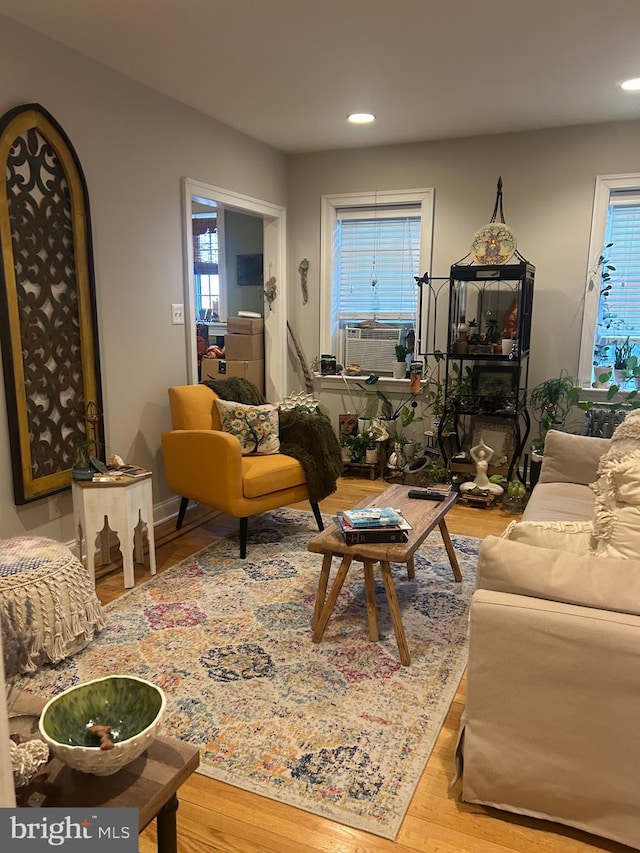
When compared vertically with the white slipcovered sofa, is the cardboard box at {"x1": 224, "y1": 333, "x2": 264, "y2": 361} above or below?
above

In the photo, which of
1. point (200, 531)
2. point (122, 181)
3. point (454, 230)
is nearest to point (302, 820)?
point (200, 531)

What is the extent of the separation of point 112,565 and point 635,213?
4.02 metres

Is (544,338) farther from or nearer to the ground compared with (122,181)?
nearer to the ground

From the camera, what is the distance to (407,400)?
5008 mm

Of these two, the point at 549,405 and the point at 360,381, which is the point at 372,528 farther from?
the point at 360,381

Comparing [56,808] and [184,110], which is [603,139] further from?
[56,808]

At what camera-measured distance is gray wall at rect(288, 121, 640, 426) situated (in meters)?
4.24

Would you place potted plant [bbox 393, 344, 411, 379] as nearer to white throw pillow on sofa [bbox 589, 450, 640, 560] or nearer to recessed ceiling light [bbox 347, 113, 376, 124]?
recessed ceiling light [bbox 347, 113, 376, 124]

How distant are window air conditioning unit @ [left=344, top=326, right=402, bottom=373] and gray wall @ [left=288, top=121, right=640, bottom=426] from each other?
633mm

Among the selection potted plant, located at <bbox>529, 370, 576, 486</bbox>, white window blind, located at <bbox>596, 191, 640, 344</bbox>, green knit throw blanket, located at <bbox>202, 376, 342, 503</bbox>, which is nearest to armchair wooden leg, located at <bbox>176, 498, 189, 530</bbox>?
green knit throw blanket, located at <bbox>202, 376, 342, 503</bbox>

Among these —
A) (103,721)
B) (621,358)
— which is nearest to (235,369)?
(621,358)

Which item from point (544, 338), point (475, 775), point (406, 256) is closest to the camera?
A: point (475, 775)

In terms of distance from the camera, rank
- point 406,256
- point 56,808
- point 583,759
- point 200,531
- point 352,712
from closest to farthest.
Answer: point 56,808
point 583,759
point 352,712
point 200,531
point 406,256

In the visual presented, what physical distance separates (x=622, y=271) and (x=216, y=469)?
3.13 meters
